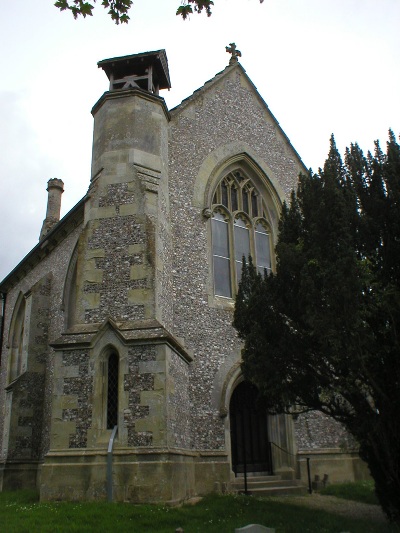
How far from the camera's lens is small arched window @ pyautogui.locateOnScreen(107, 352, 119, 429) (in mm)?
9969

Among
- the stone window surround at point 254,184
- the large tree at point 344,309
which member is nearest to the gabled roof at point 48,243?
the stone window surround at point 254,184

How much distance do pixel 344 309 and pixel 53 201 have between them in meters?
18.2

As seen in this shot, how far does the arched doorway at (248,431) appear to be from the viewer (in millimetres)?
13055

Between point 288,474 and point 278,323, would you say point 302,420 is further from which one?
point 278,323

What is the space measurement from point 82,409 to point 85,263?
3.00 metres

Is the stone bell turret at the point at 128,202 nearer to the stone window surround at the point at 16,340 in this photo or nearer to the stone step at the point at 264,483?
the stone step at the point at 264,483

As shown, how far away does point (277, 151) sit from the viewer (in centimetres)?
1669

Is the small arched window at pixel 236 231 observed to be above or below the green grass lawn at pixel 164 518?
above

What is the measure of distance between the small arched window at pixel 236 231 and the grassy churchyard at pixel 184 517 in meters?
5.59

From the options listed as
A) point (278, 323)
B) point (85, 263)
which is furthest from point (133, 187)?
point (278, 323)

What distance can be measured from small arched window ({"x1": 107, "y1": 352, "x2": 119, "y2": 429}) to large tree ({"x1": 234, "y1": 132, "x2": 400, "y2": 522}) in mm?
2502

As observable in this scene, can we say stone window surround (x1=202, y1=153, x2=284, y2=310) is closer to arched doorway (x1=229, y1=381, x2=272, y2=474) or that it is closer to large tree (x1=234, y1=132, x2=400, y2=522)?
arched doorway (x1=229, y1=381, x2=272, y2=474)

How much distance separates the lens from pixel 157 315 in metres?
10.7

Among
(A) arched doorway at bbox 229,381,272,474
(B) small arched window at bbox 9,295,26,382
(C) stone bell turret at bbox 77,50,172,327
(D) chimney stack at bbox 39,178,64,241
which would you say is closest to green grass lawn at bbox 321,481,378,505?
(A) arched doorway at bbox 229,381,272,474
